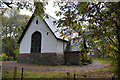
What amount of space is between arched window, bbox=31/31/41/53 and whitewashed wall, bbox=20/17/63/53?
1.81ft

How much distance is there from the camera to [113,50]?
3449 mm

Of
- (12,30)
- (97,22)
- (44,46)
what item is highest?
(12,30)

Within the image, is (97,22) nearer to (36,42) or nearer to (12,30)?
(36,42)

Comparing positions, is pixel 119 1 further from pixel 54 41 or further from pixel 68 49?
pixel 68 49

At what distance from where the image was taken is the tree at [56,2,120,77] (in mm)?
2717

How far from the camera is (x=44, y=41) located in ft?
56.0

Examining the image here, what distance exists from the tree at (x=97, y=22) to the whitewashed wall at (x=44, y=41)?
41.5ft

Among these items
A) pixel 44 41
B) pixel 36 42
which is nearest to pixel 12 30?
pixel 36 42

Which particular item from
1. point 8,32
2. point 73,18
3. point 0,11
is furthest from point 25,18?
point 73,18

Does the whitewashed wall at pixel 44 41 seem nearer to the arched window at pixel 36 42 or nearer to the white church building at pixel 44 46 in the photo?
the white church building at pixel 44 46

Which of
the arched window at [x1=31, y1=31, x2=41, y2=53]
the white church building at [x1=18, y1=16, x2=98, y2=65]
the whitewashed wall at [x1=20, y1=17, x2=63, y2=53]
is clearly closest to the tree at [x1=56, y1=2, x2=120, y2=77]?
the white church building at [x1=18, y1=16, x2=98, y2=65]

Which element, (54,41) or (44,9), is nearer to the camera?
(44,9)

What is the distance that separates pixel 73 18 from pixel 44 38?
556 inches

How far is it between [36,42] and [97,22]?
1611 cm
